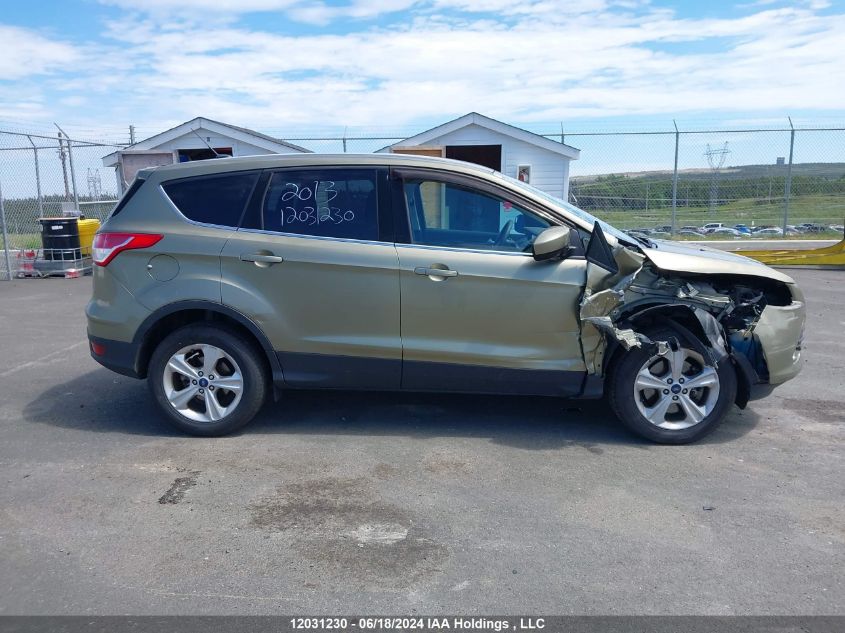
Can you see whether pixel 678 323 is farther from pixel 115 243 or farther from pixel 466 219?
pixel 115 243

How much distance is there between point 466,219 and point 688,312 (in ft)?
5.27

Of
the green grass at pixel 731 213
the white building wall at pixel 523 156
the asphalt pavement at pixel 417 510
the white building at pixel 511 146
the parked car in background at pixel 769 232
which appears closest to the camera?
the asphalt pavement at pixel 417 510

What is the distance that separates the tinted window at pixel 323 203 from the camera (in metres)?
4.80

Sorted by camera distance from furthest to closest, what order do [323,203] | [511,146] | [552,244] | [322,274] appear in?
[511,146] < [323,203] < [322,274] < [552,244]

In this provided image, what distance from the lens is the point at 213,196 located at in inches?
194

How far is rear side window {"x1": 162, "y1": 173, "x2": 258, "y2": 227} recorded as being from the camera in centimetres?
489

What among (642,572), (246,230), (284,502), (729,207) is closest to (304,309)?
(246,230)

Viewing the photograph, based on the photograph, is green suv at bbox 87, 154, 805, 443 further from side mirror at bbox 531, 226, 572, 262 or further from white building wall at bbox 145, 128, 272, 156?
white building wall at bbox 145, 128, 272, 156

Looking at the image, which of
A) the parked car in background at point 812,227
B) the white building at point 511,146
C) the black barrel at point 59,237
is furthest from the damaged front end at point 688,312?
the parked car in background at point 812,227

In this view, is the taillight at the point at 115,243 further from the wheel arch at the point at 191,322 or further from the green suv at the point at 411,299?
the wheel arch at the point at 191,322

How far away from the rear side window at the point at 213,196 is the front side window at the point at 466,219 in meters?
1.16

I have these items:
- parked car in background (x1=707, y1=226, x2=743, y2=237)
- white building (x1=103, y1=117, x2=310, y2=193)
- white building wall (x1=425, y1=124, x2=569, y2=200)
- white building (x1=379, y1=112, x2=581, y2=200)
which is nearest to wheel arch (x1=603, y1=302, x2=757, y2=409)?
white building (x1=379, y1=112, x2=581, y2=200)

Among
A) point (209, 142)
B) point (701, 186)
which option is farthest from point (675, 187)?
point (209, 142)

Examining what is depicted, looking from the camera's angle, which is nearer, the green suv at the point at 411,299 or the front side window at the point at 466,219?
the green suv at the point at 411,299
